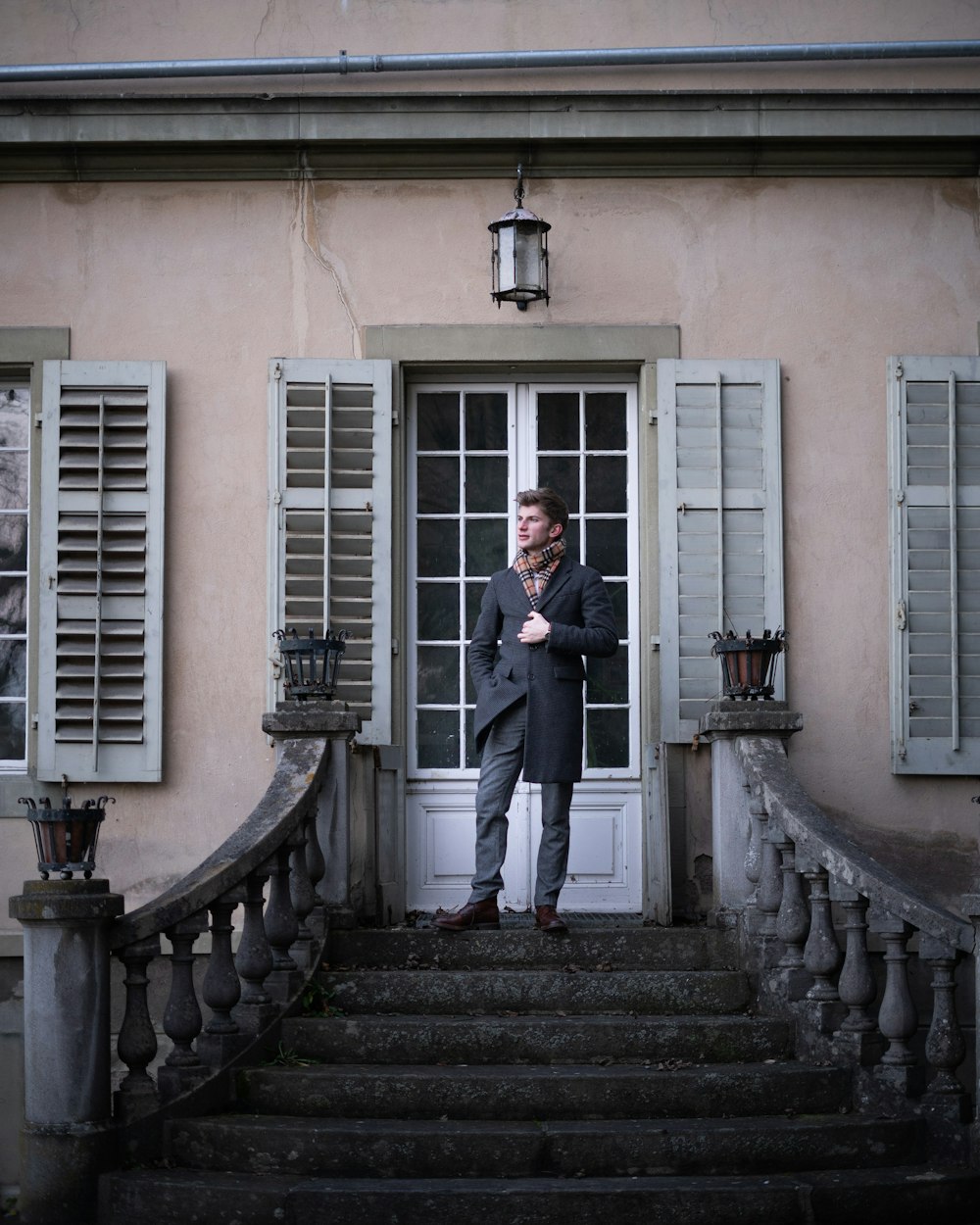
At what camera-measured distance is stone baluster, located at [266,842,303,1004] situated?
20.2ft

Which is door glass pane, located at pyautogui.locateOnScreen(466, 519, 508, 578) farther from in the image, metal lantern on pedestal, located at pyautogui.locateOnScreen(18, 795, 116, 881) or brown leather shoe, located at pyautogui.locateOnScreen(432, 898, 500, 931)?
metal lantern on pedestal, located at pyautogui.locateOnScreen(18, 795, 116, 881)

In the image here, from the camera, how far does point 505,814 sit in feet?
21.9

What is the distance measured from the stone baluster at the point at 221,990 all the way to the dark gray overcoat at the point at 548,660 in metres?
1.43

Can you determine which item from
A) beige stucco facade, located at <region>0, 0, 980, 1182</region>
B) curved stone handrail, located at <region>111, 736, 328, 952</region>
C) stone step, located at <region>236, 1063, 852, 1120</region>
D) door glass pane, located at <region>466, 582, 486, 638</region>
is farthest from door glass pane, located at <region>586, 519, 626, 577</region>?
stone step, located at <region>236, 1063, 852, 1120</region>

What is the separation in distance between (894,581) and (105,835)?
3.79 meters

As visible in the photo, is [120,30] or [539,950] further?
[120,30]

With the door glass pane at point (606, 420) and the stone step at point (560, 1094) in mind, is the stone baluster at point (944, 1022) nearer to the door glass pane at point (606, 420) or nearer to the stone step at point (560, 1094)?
the stone step at point (560, 1094)

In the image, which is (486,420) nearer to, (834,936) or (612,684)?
(612,684)

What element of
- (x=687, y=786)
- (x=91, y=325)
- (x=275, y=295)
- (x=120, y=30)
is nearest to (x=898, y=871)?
(x=687, y=786)

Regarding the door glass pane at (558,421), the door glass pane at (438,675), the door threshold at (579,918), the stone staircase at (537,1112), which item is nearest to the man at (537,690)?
the stone staircase at (537,1112)

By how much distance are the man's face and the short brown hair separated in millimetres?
18

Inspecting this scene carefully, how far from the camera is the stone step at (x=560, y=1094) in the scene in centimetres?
557

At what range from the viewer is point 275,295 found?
775 cm

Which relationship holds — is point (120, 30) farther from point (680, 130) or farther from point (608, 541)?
point (608, 541)
